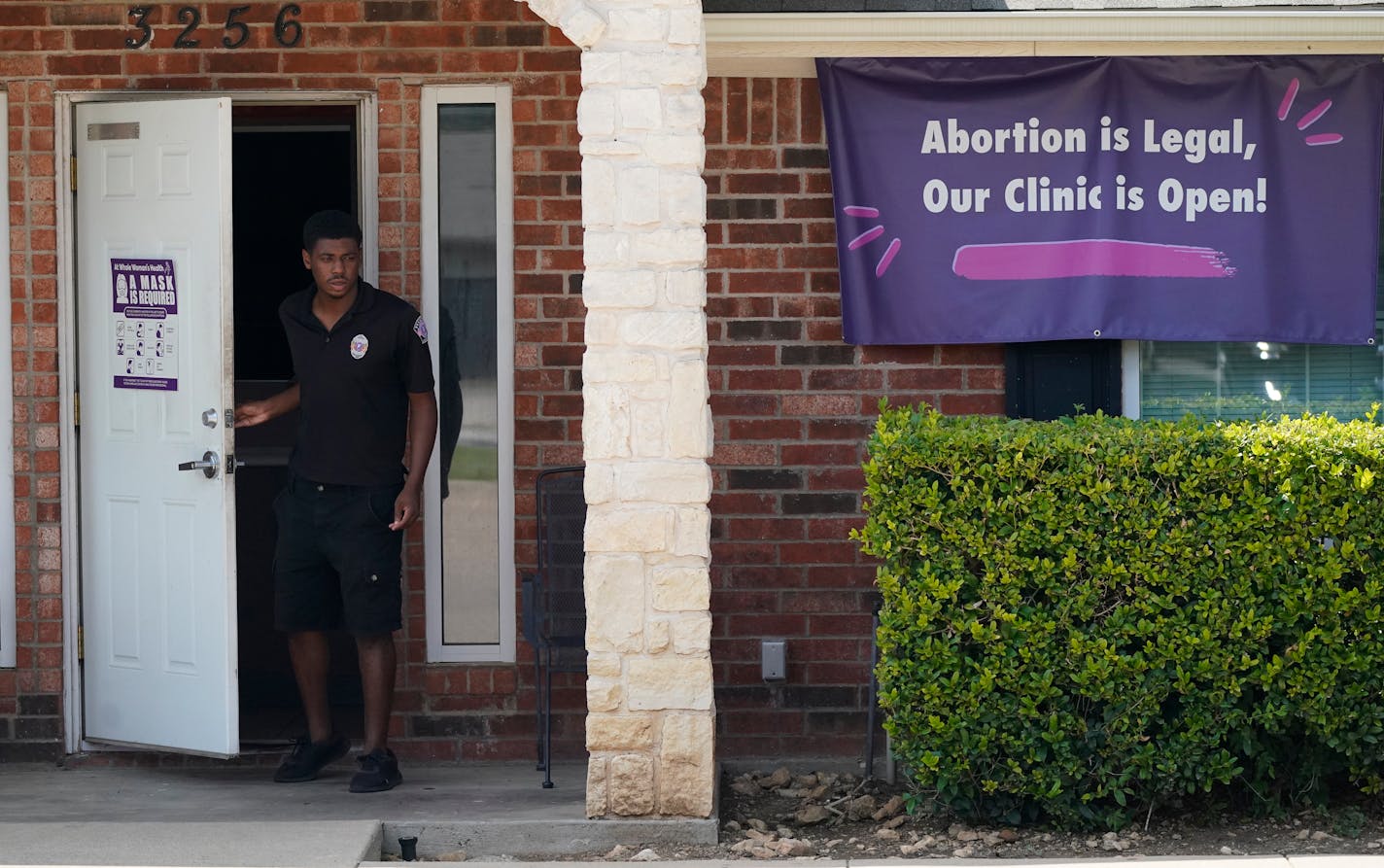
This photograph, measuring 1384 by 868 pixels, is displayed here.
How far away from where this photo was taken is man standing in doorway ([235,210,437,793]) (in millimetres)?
6293

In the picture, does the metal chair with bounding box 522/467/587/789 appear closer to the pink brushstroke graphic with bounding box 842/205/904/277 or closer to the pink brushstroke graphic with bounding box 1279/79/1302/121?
the pink brushstroke graphic with bounding box 842/205/904/277

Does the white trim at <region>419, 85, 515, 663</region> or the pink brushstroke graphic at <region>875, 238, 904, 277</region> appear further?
the white trim at <region>419, 85, 515, 663</region>

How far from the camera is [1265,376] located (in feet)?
22.1

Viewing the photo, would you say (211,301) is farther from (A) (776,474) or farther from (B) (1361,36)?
(B) (1361,36)

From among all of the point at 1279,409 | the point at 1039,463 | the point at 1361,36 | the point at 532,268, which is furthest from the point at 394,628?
the point at 1361,36

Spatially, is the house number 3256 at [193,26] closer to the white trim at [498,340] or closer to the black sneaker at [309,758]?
the white trim at [498,340]

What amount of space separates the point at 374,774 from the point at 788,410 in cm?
206

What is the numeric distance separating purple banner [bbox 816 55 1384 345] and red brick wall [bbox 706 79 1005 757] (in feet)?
0.67

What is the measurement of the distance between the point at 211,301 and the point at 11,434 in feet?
3.50

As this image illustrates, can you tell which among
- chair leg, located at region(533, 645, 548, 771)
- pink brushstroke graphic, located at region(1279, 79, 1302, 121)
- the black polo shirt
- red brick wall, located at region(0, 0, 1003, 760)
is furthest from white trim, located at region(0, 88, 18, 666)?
pink brushstroke graphic, located at region(1279, 79, 1302, 121)

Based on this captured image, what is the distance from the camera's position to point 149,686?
21.8ft

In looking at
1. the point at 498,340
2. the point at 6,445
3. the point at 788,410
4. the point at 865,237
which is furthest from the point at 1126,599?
the point at 6,445

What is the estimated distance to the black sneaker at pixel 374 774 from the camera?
632 cm

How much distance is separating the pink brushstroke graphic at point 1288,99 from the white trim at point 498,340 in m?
2.90
